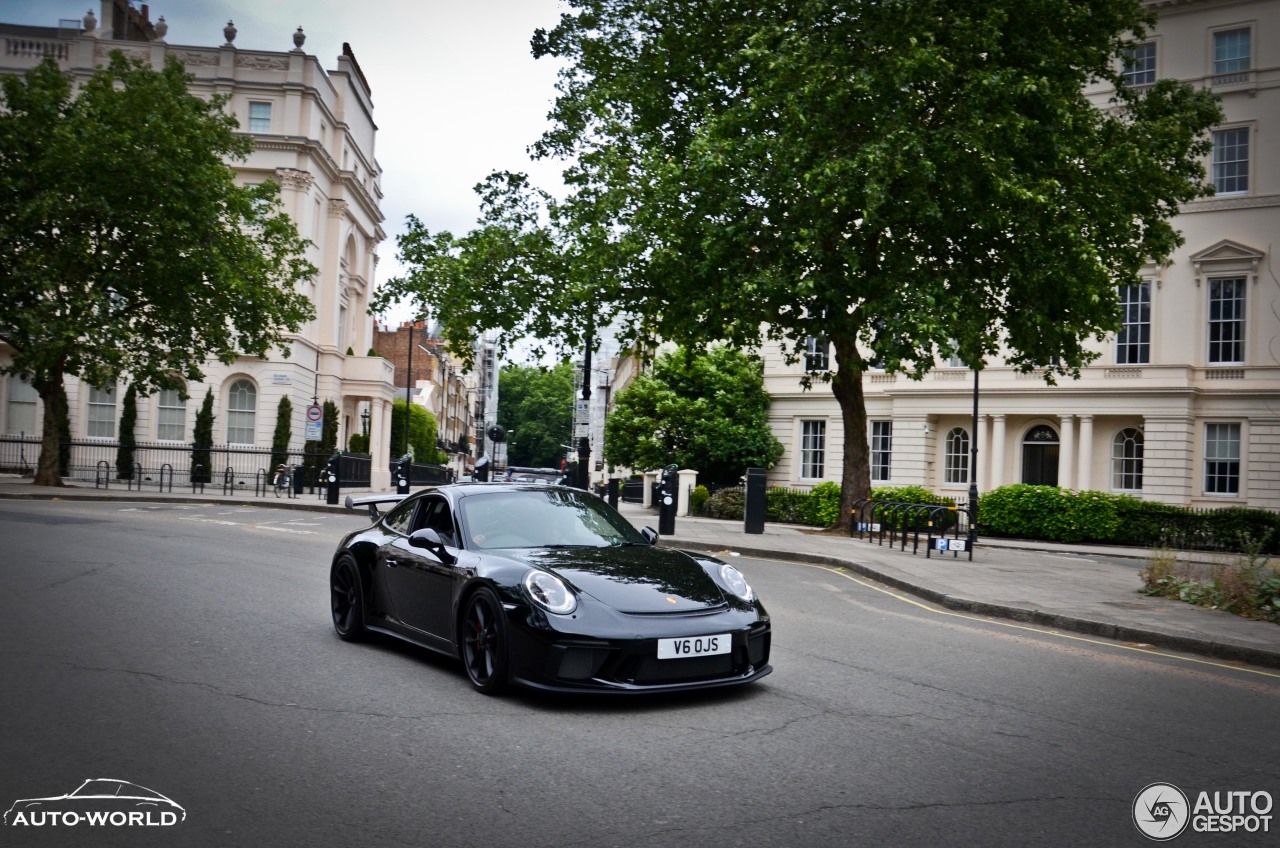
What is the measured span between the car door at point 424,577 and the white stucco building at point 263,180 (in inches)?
1471

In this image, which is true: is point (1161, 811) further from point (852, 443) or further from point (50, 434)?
point (50, 434)

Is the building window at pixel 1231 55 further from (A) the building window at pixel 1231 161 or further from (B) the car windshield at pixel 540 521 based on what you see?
(B) the car windshield at pixel 540 521

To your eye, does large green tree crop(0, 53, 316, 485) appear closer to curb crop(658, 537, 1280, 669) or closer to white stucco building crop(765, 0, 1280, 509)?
curb crop(658, 537, 1280, 669)

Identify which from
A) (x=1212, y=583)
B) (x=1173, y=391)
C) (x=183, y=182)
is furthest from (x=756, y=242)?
(x=1173, y=391)

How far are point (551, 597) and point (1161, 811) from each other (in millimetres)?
3314

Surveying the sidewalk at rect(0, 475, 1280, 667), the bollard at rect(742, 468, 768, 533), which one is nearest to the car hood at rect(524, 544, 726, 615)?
the sidewalk at rect(0, 475, 1280, 667)

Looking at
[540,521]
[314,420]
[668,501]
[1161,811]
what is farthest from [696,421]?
[1161,811]

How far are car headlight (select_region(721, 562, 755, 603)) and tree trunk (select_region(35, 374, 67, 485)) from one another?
3129 cm

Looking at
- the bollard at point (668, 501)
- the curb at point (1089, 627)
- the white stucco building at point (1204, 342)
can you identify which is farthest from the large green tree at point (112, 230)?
the white stucco building at point (1204, 342)

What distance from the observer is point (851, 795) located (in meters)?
4.89

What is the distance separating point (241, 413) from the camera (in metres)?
48.4

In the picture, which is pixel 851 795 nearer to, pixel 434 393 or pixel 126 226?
pixel 126 226

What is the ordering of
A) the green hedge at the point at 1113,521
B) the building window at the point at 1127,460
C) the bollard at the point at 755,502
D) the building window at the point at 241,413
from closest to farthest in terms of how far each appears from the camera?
the bollard at the point at 755,502 → the green hedge at the point at 1113,521 → the building window at the point at 1127,460 → the building window at the point at 241,413

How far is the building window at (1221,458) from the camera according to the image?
36.8m
